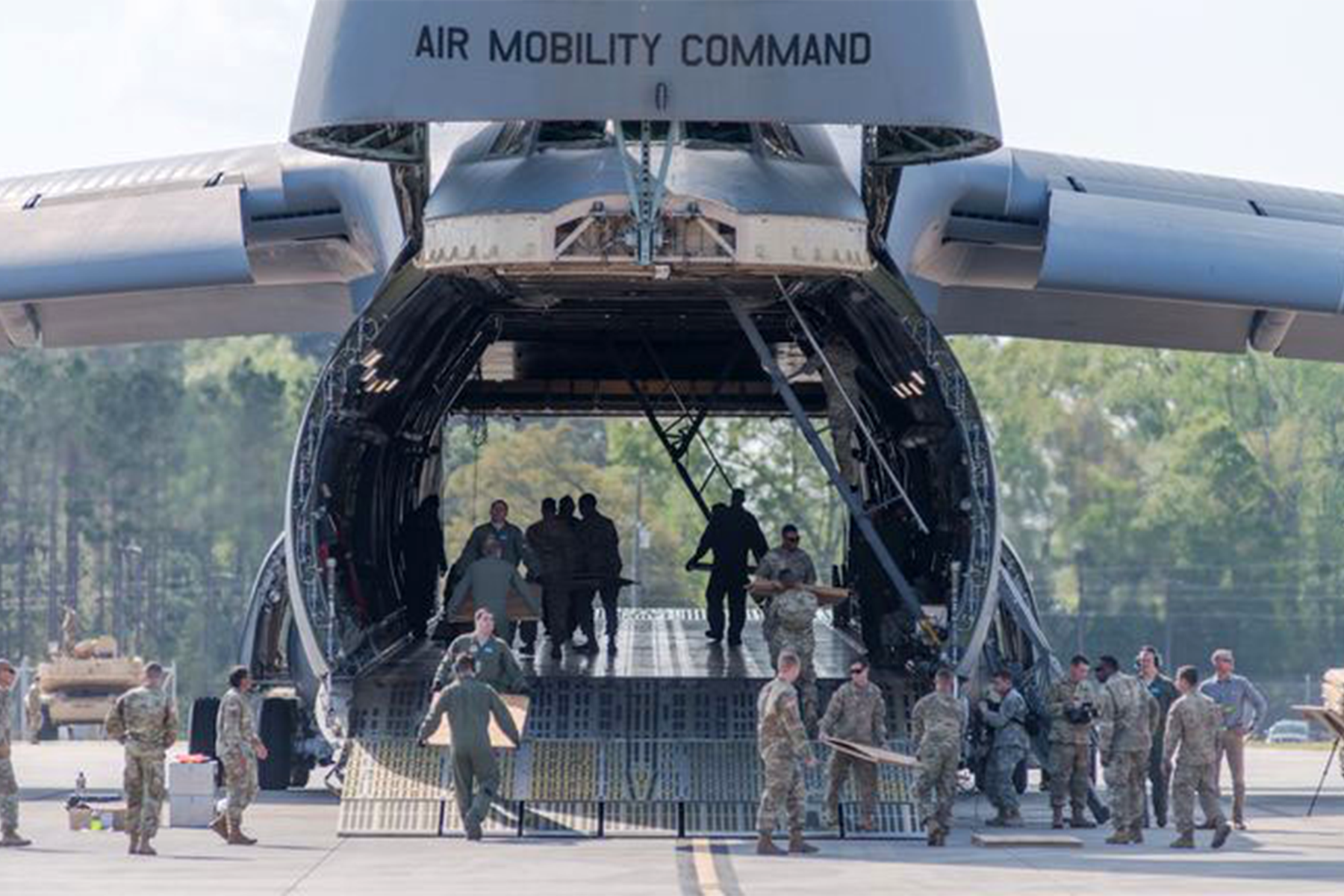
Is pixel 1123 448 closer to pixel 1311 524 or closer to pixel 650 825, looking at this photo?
pixel 1311 524

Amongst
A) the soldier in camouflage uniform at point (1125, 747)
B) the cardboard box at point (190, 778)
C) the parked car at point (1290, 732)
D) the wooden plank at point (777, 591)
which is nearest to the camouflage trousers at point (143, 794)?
the cardboard box at point (190, 778)

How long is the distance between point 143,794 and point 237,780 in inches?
37.3

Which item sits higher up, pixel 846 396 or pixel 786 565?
pixel 846 396

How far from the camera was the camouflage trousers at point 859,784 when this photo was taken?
69.2 feet

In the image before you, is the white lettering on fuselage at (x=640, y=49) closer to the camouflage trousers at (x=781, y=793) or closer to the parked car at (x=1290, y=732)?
the camouflage trousers at (x=781, y=793)

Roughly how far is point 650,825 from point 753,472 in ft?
189

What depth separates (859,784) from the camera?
836 inches

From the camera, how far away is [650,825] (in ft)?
68.8

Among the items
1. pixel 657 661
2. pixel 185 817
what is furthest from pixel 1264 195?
pixel 185 817

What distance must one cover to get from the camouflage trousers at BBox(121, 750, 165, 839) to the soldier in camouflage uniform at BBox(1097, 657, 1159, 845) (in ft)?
21.4

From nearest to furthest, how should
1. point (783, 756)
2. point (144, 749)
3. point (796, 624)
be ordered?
point (783, 756)
point (144, 749)
point (796, 624)

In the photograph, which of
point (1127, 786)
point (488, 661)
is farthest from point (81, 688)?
point (1127, 786)

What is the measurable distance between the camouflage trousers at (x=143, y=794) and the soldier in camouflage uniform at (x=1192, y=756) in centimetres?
688

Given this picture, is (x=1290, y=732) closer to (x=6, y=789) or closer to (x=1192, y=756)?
(x=1192, y=756)
